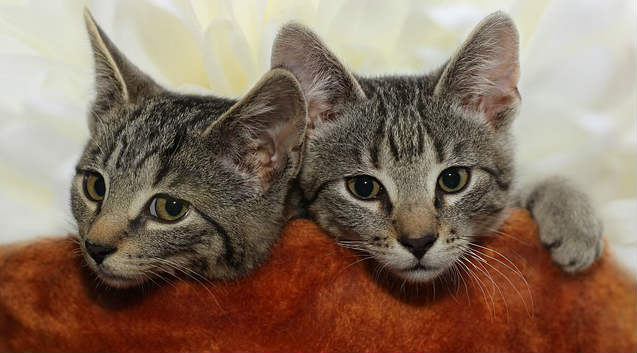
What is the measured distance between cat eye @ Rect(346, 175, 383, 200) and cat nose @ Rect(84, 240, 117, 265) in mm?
526

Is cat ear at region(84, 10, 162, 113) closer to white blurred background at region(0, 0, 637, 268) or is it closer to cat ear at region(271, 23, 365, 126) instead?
white blurred background at region(0, 0, 637, 268)

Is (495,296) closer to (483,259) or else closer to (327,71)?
(483,259)

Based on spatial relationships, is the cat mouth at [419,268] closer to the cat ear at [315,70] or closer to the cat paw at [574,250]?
the cat paw at [574,250]

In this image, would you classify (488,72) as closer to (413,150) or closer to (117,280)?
(413,150)

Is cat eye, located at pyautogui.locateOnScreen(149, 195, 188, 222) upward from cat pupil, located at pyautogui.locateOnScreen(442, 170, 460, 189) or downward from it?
downward

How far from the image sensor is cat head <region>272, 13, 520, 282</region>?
1357 mm

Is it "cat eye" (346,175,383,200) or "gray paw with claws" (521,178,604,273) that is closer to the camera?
"gray paw with claws" (521,178,604,273)

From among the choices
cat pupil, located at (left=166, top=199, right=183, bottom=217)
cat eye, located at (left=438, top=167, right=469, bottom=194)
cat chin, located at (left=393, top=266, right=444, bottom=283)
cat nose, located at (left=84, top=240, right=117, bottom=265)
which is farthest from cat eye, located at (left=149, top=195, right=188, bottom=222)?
cat eye, located at (left=438, top=167, right=469, bottom=194)

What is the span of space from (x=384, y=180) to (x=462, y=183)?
0.18m

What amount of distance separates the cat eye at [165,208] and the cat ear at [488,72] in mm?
653

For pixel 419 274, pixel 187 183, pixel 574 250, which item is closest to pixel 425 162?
pixel 419 274

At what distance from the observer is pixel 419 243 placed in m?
1.32

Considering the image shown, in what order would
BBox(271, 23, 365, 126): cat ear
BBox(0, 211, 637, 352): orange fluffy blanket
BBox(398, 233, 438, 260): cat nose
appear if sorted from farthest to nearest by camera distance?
BBox(271, 23, 365, 126): cat ear < BBox(398, 233, 438, 260): cat nose < BBox(0, 211, 637, 352): orange fluffy blanket

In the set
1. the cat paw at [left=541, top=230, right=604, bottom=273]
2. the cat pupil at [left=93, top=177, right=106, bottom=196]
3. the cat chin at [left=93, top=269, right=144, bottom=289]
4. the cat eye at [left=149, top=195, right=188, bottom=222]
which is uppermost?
the cat paw at [left=541, top=230, right=604, bottom=273]
